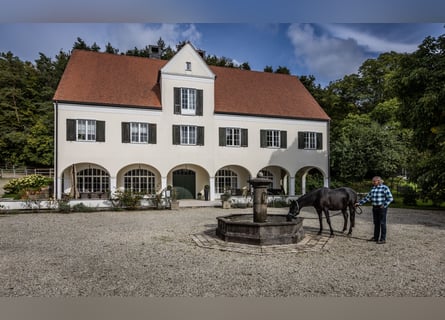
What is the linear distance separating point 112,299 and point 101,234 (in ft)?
14.1

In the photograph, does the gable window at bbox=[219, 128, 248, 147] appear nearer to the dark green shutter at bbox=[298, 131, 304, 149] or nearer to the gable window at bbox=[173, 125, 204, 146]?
the gable window at bbox=[173, 125, 204, 146]

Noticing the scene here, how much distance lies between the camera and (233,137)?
685 inches

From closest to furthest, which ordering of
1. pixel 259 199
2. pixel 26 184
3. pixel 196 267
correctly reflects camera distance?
pixel 196 267
pixel 259 199
pixel 26 184

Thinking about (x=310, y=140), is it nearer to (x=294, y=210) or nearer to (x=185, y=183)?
(x=185, y=183)

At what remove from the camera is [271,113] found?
18031mm

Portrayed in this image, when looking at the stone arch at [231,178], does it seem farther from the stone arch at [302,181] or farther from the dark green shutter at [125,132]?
the dark green shutter at [125,132]

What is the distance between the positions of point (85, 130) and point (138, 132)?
93.9 inches

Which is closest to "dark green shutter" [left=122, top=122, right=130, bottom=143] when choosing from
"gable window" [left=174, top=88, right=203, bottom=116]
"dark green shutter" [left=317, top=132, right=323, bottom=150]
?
"gable window" [left=174, top=88, right=203, bottom=116]

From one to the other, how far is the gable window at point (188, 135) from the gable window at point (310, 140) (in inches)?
227

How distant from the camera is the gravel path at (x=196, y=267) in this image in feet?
13.6

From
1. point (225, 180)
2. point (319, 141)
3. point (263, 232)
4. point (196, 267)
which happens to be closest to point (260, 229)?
point (263, 232)

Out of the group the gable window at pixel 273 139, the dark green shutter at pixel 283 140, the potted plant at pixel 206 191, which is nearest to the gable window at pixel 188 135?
the potted plant at pixel 206 191

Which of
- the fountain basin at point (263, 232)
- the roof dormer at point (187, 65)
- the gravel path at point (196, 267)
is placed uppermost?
the roof dormer at point (187, 65)

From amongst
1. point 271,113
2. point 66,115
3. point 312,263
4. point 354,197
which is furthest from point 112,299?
point 271,113
